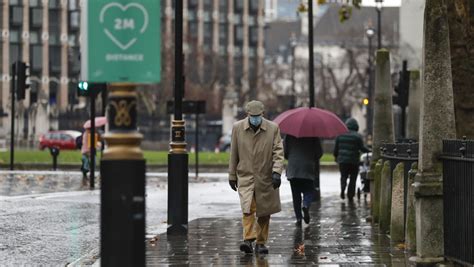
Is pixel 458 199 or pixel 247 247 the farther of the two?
pixel 247 247

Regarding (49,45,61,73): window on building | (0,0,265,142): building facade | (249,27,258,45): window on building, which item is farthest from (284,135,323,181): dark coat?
(249,27,258,45): window on building

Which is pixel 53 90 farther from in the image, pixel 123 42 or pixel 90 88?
pixel 123 42

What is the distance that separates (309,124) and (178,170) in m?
2.62

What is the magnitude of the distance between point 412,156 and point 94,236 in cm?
467

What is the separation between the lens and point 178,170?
579 inches

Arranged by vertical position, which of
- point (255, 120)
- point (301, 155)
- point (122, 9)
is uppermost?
point (122, 9)

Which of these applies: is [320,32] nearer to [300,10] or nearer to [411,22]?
[411,22]

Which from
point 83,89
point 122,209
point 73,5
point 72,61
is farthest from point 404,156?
point 72,61

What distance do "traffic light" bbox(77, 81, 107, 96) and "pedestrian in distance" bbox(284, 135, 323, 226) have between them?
9426mm

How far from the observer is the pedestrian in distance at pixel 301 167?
16.2 meters

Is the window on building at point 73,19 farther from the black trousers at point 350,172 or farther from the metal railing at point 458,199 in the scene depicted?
the metal railing at point 458,199

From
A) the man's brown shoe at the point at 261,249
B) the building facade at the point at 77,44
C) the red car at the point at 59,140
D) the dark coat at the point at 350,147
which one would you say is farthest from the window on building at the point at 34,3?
the man's brown shoe at the point at 261,249

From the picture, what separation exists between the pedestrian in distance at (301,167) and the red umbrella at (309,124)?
25 cm

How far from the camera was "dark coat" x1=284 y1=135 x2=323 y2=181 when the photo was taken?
1619 centimetres
